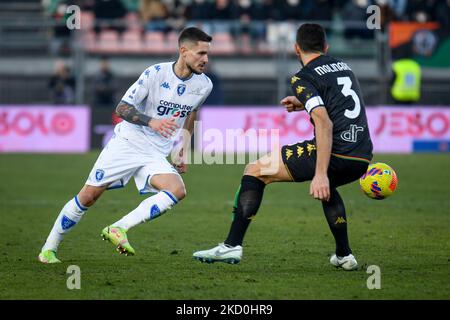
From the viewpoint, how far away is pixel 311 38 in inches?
317

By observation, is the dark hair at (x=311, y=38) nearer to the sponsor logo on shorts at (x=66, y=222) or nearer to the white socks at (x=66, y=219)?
the white socks at (x=66, y=219)

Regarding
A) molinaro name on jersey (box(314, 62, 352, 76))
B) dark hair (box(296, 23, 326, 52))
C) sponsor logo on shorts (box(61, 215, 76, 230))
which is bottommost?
sponsor logo on shorts (box(61, 215, 76, 230))

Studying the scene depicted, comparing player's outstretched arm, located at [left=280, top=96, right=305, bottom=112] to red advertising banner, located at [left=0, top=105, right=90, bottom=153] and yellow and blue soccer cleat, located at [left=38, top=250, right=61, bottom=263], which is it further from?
red advertising banner, located at [left=0, top=105, right=90, bottom=153]

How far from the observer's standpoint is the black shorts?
320 inches

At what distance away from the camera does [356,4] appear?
26.4m

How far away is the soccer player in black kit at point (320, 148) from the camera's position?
25.7ft

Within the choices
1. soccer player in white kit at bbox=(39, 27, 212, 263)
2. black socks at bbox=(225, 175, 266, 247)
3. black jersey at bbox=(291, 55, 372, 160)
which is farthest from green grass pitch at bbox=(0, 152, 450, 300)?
black jersey at bbox=(291, 55, 372, 160)

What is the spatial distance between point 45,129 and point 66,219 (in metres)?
14.9

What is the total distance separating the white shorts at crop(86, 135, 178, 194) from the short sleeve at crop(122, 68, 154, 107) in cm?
41

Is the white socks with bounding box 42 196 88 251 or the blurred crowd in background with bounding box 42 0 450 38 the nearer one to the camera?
the white socks with bounding box 42 196 88 251

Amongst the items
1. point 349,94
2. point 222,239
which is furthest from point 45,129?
point 349,94

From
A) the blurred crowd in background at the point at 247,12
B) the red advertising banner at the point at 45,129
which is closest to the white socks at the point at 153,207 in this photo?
the red advertising banner at the point at 45,129

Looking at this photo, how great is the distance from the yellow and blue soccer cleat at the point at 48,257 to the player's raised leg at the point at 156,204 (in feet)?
2.93
